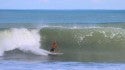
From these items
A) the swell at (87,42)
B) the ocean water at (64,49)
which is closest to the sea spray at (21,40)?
the ocean water at (64,49)

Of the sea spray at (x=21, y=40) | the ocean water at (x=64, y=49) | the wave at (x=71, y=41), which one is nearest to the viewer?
the ocean water at (x=64, y=49)

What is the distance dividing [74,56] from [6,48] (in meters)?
4.09

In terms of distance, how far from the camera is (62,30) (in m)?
29.8

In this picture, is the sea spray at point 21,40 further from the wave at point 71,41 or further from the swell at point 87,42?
the swell at point 87,42

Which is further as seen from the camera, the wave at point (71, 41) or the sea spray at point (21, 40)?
the sea spray at point (21, 40)

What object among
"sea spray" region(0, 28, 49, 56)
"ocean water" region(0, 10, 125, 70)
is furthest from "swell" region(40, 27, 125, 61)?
"sea spray" region(0, 28, 49, 56)

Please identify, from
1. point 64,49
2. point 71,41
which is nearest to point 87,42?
point 71,41

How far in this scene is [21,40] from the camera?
26938 mm

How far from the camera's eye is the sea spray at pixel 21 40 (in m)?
24.9

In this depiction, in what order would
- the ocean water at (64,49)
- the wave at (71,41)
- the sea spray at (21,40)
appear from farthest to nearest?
Answer: the sea spray at (21,40) → the wave at (71,41) → the ocean water at (64,49)

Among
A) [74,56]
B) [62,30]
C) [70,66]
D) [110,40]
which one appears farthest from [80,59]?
[62,30]

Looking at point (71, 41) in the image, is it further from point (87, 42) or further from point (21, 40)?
point (21, 40)

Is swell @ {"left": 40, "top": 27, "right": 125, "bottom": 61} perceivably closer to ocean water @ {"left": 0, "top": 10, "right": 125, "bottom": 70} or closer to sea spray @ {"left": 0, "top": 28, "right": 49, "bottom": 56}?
ocean water @ {"left": 0, "top": 10, "right": 125, "bottom": 70}

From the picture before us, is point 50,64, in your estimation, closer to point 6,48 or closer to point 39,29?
point 6,48
